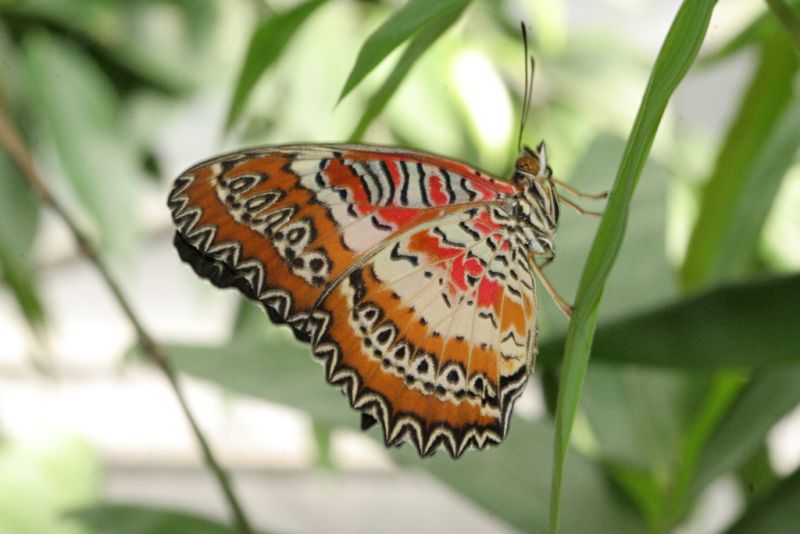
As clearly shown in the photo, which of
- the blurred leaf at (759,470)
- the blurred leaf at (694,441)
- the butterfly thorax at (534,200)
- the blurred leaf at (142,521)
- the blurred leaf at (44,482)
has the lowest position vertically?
the blurred leaf at (44,482)

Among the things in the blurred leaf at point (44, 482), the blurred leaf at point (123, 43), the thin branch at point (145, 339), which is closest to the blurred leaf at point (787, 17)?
the thin branch at point (145, 339)

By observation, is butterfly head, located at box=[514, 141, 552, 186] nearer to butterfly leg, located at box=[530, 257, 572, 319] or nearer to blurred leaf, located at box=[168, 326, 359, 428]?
butterfly leg, located at box=[530, 257, 572, 319]

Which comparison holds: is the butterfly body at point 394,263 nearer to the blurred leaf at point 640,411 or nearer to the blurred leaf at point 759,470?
the blurred leaf at point 640,411

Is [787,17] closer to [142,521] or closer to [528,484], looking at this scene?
[528,484]

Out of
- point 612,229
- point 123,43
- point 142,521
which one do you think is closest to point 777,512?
point 612,229

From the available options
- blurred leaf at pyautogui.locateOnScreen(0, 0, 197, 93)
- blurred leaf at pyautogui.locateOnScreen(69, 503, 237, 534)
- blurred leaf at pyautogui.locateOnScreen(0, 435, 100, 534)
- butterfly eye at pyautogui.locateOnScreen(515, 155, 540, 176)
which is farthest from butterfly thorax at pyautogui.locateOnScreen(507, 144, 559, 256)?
blurred leaf at pyautogui.locateOnScreen(0, 0, 197, 93)

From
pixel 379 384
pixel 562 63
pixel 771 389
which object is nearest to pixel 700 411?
pixel 771 389
